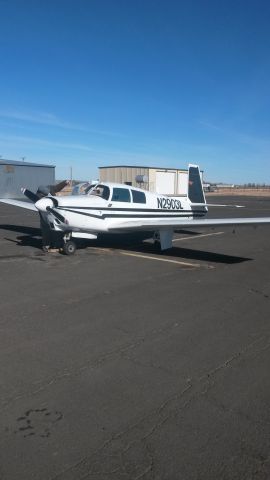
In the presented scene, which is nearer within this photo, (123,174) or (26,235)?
(26,235)

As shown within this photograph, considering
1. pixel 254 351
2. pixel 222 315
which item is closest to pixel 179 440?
pixel 254 351

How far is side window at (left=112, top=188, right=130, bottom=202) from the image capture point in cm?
1289

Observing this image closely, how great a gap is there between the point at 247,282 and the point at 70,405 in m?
5.96

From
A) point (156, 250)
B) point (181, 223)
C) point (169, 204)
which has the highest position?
point (169, 204)

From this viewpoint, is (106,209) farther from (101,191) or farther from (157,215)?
(157,215)

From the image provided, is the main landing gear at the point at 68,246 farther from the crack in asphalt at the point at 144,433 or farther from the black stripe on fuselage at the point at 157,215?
the crack in asphalt at the point at 144,433

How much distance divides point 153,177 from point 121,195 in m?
48.4

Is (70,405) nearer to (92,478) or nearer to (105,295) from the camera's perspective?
(92,478)

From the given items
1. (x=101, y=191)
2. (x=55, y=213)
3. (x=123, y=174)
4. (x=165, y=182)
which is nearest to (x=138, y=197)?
(x=101, y=191)

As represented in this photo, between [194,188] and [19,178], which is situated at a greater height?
[19,178]

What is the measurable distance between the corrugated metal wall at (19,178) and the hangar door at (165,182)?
54.5ft

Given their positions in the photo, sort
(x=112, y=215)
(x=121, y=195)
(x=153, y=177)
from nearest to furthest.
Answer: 1. (x=112, y=215)
2. (x=121, y=195)
3. (x=153, y=177)

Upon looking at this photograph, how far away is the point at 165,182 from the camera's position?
62.9 m

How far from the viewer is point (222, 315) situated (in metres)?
6.41
